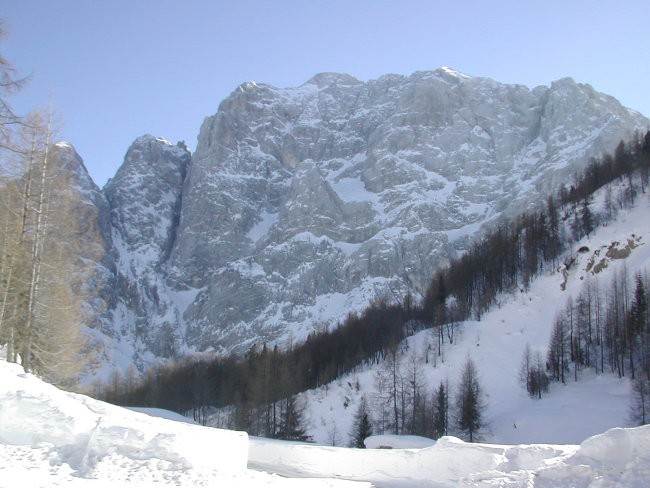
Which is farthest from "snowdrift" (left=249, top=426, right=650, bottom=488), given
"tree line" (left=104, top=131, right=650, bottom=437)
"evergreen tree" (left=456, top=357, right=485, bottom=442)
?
"tree line" (left=104, top=131, right=650, bottom=437)

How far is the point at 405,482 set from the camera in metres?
17.2

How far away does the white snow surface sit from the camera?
11406 millimetres

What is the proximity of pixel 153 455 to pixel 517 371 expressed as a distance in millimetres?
62322

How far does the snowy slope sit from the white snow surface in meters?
38.5

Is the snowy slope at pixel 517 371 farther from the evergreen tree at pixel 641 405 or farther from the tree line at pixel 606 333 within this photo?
the tree line at pixel 606 333

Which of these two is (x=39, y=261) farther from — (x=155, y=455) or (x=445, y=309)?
(x=445, y=309)

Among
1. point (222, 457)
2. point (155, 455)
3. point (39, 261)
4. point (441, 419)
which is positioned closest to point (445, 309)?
point (441, 419)

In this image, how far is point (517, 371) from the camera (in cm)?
6769

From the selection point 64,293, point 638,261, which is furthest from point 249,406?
point 638,261

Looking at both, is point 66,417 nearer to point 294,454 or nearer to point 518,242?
point 294,454

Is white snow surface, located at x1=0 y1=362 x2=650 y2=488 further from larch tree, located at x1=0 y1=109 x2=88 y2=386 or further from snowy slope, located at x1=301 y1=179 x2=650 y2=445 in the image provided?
snowy slope, located at x1=301 y1=179 x2=650 y2=445

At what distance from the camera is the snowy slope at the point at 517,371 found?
2040 inches

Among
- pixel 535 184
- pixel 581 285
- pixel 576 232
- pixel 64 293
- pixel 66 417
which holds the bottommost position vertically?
pixel 66 417

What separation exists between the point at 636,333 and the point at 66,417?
2473 inches
